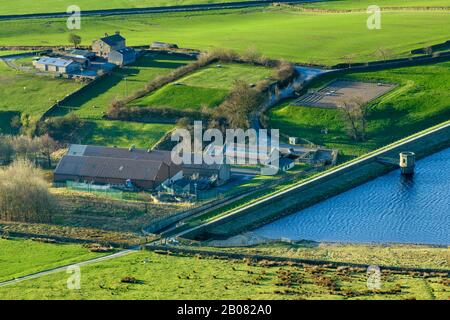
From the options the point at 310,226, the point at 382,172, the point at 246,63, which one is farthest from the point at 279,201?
the point at 246,63

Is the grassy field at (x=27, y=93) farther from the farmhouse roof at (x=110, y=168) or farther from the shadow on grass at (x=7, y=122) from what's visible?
the farmhouse roof at (x=110, y=168)

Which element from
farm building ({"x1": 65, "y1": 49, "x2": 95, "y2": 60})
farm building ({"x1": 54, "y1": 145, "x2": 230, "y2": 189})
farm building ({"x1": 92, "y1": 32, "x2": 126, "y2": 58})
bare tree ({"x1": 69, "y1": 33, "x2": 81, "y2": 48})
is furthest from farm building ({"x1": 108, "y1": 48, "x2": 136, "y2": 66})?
farm building ({"x1": 54, "y1": 145, "x2": 230, "y2": 189})

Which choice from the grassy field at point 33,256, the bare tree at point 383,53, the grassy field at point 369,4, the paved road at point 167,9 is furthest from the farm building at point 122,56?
the grassy field at point 33,256

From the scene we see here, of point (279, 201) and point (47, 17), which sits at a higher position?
point (47, 17)

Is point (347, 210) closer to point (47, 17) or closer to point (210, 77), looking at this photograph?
point (210, 77)

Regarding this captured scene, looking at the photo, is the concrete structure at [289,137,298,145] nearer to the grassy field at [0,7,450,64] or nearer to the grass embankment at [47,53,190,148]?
the grass embankment at [47,53,190,148]

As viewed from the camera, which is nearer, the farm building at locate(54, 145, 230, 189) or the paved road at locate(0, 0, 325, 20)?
the farm building at locate(54, 145, 230, 189)

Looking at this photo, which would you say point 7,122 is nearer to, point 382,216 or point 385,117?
point 385,117
